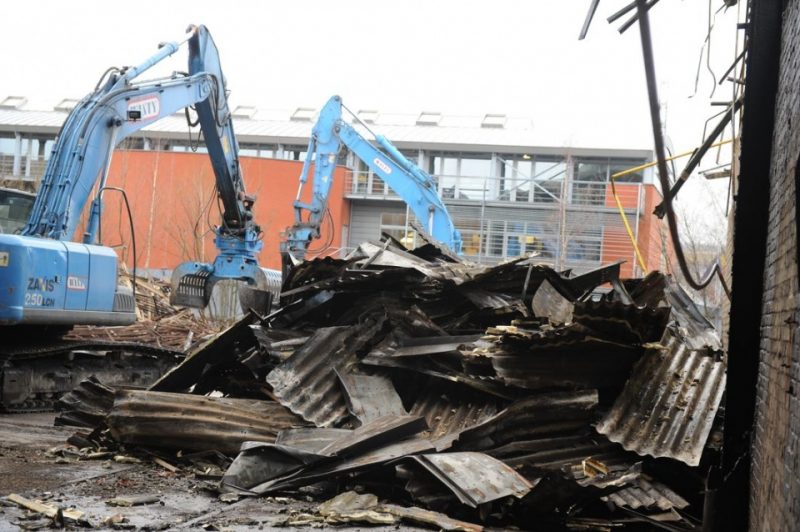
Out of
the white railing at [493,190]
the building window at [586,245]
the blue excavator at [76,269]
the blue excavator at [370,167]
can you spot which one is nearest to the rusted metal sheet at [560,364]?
the blue excavator at [76,269]

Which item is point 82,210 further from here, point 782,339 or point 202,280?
point 782,339

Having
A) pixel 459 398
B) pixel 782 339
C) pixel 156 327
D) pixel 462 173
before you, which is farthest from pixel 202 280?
pixel 462 173

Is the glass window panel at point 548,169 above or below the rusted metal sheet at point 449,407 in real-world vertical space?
above

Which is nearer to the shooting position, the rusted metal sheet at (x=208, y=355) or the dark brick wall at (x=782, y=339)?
the dark brick wall at (x=782, y=339)

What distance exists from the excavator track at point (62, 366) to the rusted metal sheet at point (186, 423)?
4.24 m

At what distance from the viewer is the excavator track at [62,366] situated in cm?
1226

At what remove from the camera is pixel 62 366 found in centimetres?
1323

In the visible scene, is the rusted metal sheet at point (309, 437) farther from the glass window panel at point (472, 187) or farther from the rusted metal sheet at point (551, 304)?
the glass window panel at point (472, 187)

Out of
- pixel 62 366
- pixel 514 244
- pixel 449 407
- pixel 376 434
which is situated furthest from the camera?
pixel 514 244

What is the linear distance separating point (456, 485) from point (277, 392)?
2.81 metres

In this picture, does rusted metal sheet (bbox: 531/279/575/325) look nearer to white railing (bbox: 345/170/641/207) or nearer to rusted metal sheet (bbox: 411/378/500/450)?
rusted metal sheet (bbox: 411/378/500/450)

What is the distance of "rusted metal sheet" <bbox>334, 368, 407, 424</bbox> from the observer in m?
8.57

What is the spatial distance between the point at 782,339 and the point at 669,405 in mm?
3690

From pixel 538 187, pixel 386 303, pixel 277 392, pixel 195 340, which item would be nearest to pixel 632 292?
pixel 386 303
